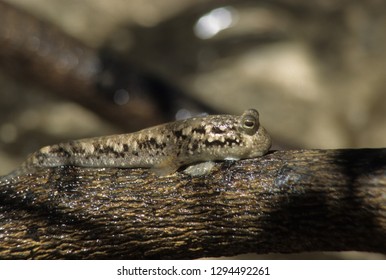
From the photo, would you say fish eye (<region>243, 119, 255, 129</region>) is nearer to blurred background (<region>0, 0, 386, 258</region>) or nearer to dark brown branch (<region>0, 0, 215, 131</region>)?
dark brown branch (<region>0, 0, 215, 131</region>)

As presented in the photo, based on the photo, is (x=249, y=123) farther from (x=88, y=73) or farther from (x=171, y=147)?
(x=88, y=73)

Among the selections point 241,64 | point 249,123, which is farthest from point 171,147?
point 241,64

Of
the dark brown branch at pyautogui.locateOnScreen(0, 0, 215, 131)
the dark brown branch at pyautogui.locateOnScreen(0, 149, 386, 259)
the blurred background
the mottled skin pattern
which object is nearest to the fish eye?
the mottled skin pattern

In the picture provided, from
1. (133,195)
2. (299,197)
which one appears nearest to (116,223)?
(133,195)

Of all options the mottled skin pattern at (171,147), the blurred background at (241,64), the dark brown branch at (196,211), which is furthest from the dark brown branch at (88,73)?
the dark brown branch at (196,211)

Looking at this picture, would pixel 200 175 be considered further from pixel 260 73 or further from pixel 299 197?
pixel 260 73

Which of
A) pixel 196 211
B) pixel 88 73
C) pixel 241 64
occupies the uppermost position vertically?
pixel 241 64

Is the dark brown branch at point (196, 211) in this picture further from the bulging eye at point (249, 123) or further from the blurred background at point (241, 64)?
the blurred background at point (241, 64)
